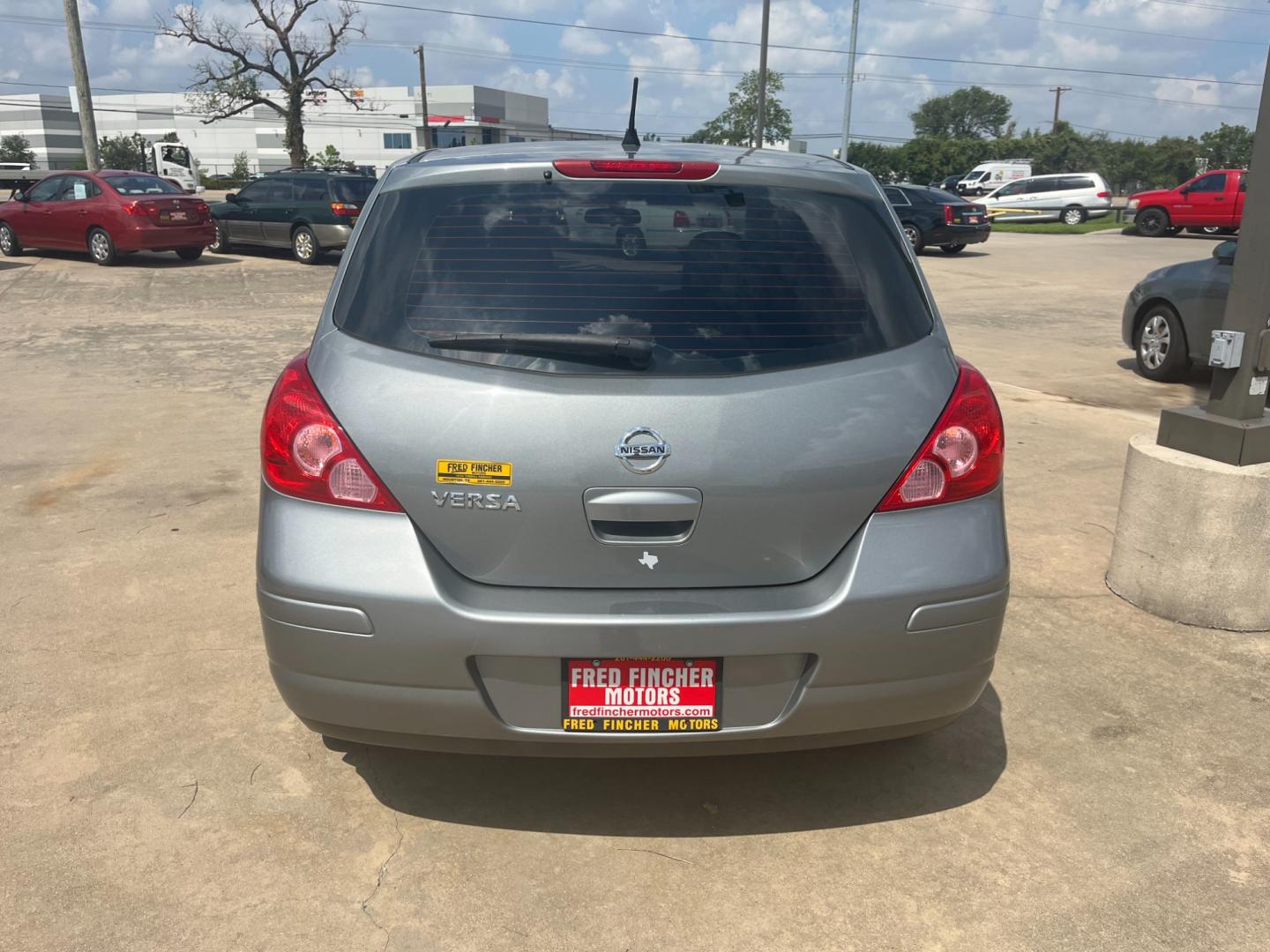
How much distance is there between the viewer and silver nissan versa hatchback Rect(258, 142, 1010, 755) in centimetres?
252

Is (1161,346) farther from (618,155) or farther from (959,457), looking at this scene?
(618,155)

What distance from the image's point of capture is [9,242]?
19.7 m

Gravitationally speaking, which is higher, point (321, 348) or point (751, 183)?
point (751, 183)

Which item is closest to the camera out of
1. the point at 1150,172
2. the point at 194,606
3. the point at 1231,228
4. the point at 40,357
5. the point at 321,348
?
the point at 321,348

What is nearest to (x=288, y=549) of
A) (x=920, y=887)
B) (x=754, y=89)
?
(x=920, y=887)

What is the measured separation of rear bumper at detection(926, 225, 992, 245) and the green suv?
11632mm

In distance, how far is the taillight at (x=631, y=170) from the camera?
109 inches

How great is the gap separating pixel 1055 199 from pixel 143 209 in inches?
1103

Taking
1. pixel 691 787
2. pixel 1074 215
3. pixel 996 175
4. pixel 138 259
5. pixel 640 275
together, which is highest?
pixel 640 275

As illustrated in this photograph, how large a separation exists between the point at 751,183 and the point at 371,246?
997 millimetres

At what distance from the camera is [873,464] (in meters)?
2.60

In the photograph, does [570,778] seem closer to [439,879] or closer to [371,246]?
[439,879]

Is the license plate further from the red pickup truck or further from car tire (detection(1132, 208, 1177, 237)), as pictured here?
car tire (detection(1132, 208, 1177, 237))

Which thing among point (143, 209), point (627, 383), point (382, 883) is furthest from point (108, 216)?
point (627, 383)
